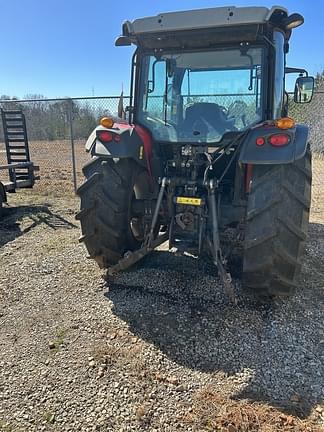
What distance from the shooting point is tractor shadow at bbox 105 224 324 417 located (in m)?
2.51

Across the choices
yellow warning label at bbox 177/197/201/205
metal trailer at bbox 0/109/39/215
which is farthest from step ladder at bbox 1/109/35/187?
yellow warning label at bbox 177/197/201/205

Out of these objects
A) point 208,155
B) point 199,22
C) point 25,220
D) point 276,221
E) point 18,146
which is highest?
point 199,22

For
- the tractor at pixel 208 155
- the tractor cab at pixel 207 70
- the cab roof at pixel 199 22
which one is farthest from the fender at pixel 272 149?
the cab roof at pixel 199 22

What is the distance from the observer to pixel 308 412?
2238 mm

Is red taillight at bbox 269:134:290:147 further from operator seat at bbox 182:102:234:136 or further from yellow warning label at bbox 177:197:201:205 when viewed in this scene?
yellow warning label at bbox 177:197:201:205

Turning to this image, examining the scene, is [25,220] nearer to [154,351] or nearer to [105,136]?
[105,136]

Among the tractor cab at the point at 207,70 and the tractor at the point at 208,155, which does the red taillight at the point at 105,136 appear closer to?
the tractor at the point at 208,155

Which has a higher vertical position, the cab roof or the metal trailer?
the cab roof

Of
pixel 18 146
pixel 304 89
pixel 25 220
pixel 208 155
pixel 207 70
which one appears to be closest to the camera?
pixel 208 155

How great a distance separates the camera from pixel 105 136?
11.8ft

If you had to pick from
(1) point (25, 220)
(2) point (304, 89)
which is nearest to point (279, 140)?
(2) point (304, 89)

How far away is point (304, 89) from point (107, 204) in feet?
9.08

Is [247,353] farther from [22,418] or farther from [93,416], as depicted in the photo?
[22,418]

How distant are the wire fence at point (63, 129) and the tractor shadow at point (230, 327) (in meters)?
5.10
